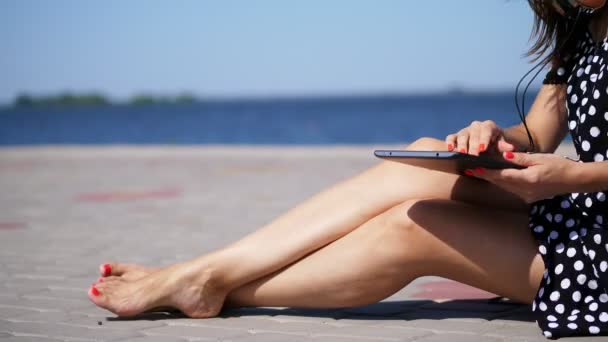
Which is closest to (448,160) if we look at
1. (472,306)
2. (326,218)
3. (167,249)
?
(326,218)

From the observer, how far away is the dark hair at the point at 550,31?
9.06 ft

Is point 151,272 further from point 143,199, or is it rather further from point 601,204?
point 143,199

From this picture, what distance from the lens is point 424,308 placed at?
127 inches

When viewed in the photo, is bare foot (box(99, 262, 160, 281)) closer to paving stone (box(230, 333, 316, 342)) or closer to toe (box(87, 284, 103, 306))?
toe (box(87, 284, 103, 306))

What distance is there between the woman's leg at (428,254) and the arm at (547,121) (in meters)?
0.33

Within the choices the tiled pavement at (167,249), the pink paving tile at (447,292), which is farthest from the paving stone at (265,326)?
the pink paving tile at (447,292)

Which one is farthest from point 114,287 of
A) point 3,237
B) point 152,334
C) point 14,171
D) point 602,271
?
point 14,171

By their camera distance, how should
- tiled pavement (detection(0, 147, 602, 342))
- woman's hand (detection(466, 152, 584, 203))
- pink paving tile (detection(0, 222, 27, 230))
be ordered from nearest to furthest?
woman's hand (detection(466, 152, 584, 203)), tiled pavement (detection(0, 147, 602, 342)), pink paving tile (detection(0, 222, 27, 230))

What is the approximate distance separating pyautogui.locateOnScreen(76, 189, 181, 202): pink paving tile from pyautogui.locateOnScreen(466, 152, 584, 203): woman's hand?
6.05 m

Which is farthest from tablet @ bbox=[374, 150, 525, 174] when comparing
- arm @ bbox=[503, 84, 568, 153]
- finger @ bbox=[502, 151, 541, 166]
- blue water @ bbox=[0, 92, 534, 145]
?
blue water @ bbox=[0, 92, 534, 145]

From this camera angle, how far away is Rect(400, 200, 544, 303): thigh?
2570 mm

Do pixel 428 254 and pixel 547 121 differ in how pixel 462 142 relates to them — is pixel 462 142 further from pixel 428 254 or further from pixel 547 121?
pixel 547 121

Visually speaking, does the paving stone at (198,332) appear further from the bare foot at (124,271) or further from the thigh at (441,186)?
the thigh at (441,186)

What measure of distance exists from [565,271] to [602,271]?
107 millimetres
